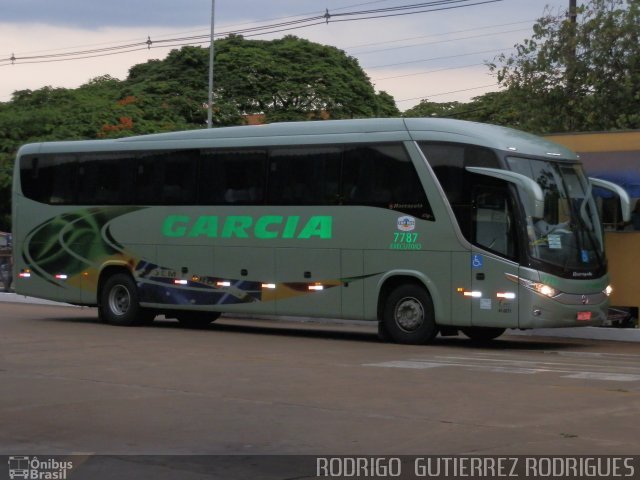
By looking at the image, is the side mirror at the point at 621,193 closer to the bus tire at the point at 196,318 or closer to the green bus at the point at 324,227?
the green bus at the point at 324,227

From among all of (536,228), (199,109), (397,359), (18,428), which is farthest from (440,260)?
(199,109)

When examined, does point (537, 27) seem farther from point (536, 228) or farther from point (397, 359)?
point (397, 359)

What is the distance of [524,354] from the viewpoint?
720 inches

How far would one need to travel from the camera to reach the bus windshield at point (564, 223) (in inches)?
732

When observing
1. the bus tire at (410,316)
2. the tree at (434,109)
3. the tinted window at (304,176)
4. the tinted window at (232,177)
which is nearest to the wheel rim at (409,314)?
the bus tire at (410,316)

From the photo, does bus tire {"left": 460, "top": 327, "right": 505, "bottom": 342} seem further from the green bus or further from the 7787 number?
the 7787 number

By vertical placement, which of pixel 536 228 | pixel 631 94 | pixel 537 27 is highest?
pixel 537 27

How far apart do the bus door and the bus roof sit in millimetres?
806

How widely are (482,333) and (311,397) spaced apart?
9265mm

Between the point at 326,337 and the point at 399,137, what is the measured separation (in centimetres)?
420

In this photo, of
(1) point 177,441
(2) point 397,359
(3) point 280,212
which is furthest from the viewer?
(3) point 280,212

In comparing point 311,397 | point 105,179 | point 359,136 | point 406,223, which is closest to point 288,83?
point 105,179

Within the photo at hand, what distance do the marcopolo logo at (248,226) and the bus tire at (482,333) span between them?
296 centimetres

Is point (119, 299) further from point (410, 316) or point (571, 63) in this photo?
point (571, 63)
